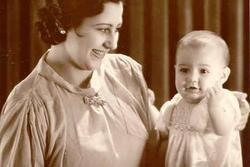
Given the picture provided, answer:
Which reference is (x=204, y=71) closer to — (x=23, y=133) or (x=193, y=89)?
(x=193, y=89)

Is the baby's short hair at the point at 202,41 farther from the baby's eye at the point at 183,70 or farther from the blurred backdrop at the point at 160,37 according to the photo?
the blurred backdrop at the point at 160,37

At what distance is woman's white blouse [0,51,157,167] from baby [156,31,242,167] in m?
0.12

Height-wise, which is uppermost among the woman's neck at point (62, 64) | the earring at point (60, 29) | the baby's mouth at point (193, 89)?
the earring at point (60, 29)

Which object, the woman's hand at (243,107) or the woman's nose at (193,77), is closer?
the woman's nose at (193,77)

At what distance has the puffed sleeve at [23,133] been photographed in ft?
4.24

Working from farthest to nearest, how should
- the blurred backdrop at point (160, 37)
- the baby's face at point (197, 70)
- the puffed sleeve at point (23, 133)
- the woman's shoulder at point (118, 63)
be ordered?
1. the blurred backdrop at point (160, 37)
2. the woman's shoulder at point (118, 63)
3. the baby's face at point (197, 70)
4. the puffed sleeve at point (23, 133)

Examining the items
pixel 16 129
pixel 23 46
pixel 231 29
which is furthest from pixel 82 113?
pixel 231 29

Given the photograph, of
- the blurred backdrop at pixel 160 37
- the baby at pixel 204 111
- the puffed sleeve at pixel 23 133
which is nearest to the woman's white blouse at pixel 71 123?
the puffed sleeve at pixel 23 133

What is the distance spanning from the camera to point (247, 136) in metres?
1.96

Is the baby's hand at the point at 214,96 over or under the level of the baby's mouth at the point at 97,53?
under

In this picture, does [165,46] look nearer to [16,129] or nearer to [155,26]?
[155,26]

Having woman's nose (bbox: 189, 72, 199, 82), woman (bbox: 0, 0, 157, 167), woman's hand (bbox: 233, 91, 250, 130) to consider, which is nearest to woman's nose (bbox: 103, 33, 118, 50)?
woman (bbox: 0, 0, 157, 167)

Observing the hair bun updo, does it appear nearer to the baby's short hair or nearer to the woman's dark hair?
the woman's dark hair

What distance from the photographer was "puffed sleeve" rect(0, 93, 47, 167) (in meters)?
1.29
